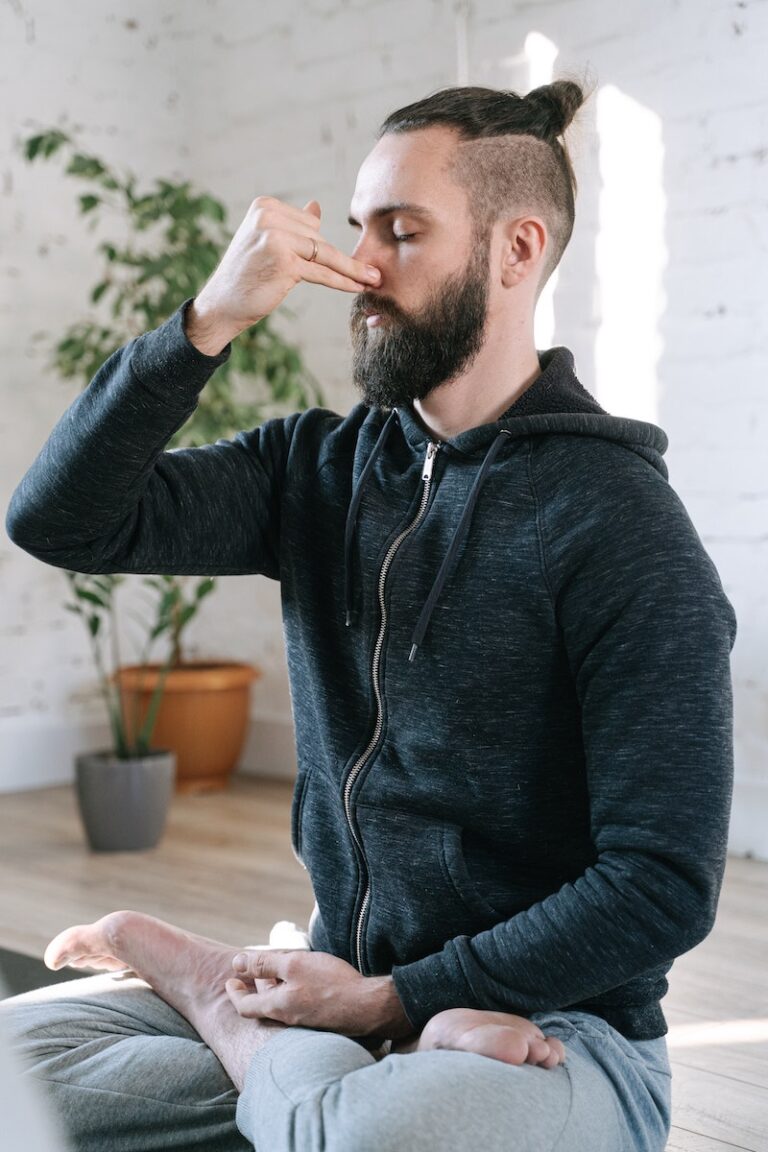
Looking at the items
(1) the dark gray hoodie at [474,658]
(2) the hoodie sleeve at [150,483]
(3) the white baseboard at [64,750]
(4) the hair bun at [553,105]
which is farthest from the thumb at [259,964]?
Result: (3) the white baseboard at [64,750]

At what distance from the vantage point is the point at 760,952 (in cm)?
251

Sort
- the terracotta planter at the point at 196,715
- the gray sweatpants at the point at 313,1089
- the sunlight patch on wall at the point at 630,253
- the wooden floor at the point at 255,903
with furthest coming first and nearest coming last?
1. the terracotta planter at the point at 196,715
2. the sunlight patch on wall at the point at 630,253
3. the wooden floor at the point at 255,903
4. the gray sweatpants at the point at 313,1089

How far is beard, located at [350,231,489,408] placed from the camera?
1.50m

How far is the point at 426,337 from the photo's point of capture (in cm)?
150

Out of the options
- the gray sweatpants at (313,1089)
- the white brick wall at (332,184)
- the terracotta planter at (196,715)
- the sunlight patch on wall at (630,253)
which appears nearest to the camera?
the gray sweatpants at (313,1089)

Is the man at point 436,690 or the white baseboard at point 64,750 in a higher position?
the man at point 436,690

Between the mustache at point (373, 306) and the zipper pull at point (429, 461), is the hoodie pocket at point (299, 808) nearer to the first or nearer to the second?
the zipper pull at point (429, 461)

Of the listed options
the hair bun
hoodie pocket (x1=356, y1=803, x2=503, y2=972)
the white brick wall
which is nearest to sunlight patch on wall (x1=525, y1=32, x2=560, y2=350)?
the white brick wall

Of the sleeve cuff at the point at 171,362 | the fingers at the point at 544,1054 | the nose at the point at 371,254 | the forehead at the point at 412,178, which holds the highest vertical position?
the forehead at the point at 412,178

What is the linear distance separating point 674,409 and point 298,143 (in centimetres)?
151

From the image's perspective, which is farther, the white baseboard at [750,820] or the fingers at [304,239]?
the white baseboard at [750,820]

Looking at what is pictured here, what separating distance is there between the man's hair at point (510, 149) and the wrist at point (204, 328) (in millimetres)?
297

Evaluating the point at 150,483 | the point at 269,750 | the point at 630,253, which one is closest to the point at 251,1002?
the point at 150,483

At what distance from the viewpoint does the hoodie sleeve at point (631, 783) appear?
4.14ft
